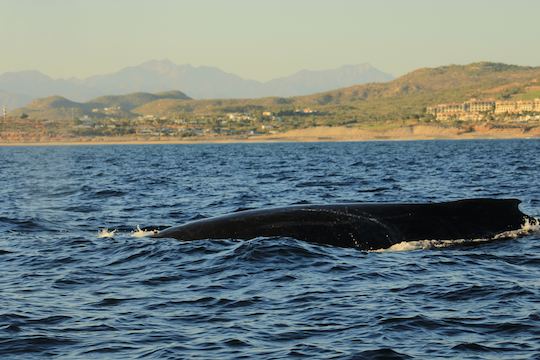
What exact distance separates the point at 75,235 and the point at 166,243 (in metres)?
4.37

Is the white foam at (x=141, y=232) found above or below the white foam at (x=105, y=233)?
above

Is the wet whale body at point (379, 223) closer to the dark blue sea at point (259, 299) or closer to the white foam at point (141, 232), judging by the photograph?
the dark blue sea at point (259, 299)

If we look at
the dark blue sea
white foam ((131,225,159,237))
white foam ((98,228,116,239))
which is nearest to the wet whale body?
the dark blue sea

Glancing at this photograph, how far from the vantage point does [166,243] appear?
17750mm

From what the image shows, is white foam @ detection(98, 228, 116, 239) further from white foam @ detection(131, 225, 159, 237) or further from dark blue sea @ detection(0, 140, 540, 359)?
white foam @ detection(131, 225, 159, 237)

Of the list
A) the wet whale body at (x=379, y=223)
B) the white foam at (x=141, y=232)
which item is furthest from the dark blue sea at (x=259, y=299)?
the wet whale body at (x=379, y=223)

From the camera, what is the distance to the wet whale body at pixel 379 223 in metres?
16.5

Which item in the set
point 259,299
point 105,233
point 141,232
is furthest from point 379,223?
point 105,233

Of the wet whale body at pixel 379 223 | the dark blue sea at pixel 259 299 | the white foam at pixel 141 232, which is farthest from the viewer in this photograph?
the white foam at pixel 141 232

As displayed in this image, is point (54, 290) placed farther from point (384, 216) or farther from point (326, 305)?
point (384, 216)

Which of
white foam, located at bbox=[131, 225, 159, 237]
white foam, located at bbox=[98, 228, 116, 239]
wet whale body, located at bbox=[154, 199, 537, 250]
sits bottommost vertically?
white foam, located at bbox=[98, 228, 116, 239]

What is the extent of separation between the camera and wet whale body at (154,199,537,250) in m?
16.5

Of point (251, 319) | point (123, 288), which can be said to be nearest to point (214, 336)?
point (251, 319)

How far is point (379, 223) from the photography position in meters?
16.5
